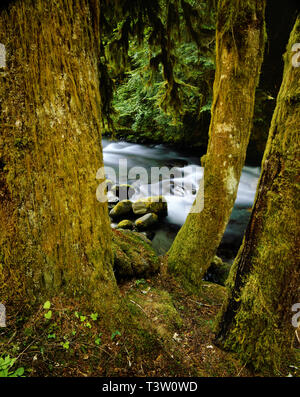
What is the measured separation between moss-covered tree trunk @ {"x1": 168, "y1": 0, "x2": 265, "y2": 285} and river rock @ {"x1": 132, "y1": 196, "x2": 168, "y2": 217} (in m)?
4.30

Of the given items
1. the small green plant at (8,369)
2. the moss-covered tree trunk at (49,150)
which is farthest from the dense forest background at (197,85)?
the small green plant at (8,369)

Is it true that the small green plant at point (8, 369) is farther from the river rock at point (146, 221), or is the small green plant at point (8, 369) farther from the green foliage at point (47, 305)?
the river rock at point (146, 221)

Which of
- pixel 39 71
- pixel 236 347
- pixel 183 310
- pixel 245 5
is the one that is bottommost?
pixel 183 310

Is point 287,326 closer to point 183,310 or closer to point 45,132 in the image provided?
point 183,310

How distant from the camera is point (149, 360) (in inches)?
71.7

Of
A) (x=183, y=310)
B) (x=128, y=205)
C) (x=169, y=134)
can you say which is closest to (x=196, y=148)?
(x=169, y=134)

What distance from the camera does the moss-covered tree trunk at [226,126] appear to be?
9.32 ft

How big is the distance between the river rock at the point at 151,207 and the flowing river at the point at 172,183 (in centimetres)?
35

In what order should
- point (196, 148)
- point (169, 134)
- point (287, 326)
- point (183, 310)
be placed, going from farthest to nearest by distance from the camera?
point (196, 148) < point (169, 134) < point (183, 310) < point (287, 326)

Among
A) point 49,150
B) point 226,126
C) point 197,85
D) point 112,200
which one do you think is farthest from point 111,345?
point 197,85

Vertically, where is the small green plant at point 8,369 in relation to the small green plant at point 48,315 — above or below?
below

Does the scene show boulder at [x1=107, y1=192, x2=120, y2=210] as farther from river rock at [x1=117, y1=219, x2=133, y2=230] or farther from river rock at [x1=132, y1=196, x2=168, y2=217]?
river rock at [x1=117, y1=219, x2=133, y2=230]

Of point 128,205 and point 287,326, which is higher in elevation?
point 287,326
